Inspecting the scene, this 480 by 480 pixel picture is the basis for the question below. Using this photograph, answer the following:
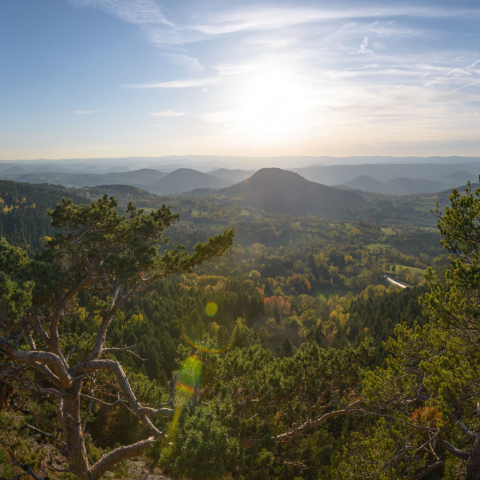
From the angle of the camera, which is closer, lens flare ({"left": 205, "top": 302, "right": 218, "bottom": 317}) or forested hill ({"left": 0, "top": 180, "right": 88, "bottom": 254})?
lens flare ({"left": 205, "top": 302, "right": 218, "bottom": 317})

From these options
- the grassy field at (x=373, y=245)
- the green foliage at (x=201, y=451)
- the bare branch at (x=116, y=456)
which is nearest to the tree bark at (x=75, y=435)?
the bare branch at (x=116, y=456)

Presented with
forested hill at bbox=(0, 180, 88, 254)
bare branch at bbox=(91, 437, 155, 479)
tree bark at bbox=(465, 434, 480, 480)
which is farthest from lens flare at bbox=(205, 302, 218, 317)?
forested hill at bbox=(0, 180, 88, 254)

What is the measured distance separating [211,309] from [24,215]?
122661 mm

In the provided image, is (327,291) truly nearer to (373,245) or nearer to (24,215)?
(373,245)

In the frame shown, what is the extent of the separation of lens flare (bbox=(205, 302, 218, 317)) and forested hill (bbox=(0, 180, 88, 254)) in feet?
279

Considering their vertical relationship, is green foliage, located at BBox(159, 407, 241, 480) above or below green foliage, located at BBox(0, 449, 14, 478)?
below

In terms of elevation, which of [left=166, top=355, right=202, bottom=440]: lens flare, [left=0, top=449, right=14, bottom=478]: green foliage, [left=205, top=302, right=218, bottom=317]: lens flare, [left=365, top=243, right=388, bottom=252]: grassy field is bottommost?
[left=365, top=243, right=388, bottom=252]: grassy field

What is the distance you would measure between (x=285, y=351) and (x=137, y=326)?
25.4 meters

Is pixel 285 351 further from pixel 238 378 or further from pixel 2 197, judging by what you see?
pixel 2 197

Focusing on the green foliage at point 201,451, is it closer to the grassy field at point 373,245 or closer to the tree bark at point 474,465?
the tree bark at point 474,465

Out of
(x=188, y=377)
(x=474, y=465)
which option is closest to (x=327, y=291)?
(x=188, y=377)

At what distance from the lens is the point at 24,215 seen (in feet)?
436

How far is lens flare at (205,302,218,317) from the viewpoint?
192 ft

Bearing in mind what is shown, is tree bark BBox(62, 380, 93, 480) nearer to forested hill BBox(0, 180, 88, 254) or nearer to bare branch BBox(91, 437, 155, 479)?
bare branch BBox(91, 437, 155, 479)
